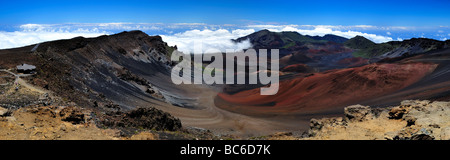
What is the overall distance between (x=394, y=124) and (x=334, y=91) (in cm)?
2651

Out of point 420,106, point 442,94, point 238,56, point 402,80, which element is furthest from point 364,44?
point 420,106

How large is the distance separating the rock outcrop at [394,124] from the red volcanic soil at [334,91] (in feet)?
57.3

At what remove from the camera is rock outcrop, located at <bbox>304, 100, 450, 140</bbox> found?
1009cm

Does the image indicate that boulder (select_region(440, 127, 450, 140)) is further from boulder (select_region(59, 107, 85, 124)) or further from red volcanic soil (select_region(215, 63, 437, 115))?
red volcanic soil (select_region(215, 63, 437, 115))

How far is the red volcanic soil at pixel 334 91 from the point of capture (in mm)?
34219

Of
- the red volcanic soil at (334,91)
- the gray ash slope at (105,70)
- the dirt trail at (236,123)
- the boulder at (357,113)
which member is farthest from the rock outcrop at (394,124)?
the red volcanic soil at (334,91)

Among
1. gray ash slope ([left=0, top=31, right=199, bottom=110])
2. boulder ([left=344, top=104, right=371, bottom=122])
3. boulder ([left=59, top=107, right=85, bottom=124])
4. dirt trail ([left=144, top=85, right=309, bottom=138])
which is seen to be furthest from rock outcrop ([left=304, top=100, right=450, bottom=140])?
gray ash slope ([left=0, top=31, right=199, bottom=110])

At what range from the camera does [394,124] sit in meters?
12.6

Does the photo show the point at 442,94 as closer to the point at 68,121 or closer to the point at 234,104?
the point at 234,104

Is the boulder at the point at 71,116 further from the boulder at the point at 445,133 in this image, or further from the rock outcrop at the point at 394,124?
the boulder at the point at 445,133

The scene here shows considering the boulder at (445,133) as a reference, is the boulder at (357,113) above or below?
below

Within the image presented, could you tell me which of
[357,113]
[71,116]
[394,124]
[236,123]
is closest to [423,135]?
[394,124]

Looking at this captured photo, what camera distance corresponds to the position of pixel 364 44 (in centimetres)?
18962

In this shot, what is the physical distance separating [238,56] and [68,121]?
13812 centimetres
